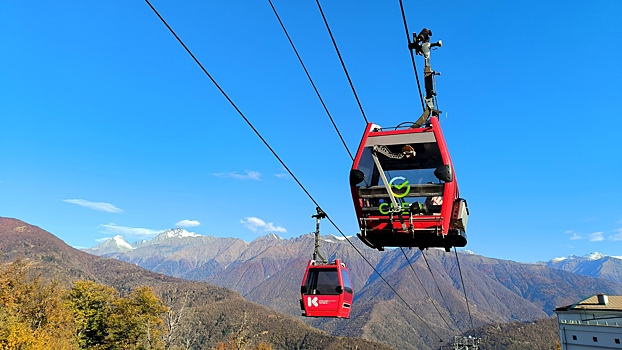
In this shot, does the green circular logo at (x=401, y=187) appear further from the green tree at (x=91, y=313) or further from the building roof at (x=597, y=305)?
the green tree at (x=91, y=313)

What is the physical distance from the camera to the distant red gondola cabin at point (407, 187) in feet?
30.7

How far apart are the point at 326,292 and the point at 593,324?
3418 cm

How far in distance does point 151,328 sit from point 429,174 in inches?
1998

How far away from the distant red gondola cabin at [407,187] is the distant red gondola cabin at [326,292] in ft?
25.5

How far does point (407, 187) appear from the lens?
9.59m

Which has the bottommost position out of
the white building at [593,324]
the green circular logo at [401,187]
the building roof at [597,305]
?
the white building at [593,324]

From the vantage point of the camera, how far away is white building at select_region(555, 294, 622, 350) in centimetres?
3572

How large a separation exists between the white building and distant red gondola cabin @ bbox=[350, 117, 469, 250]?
A: 3655 centimetres

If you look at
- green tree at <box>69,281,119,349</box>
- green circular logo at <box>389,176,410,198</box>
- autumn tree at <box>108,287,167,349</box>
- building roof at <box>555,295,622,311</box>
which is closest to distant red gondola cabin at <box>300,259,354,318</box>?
green circular logo at <box>389,176,410,198</box>

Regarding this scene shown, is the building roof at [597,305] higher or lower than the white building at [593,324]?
higher

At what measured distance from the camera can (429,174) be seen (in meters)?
9.48

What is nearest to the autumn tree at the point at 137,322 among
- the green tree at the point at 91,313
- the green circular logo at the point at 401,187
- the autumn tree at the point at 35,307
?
the green tree at the point at 91,313

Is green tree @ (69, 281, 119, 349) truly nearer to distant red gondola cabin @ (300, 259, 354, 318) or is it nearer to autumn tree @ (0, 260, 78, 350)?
autumn tree @ (0, 260, 78, 350)

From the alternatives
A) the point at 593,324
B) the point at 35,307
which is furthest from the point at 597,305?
the point at 35,307
